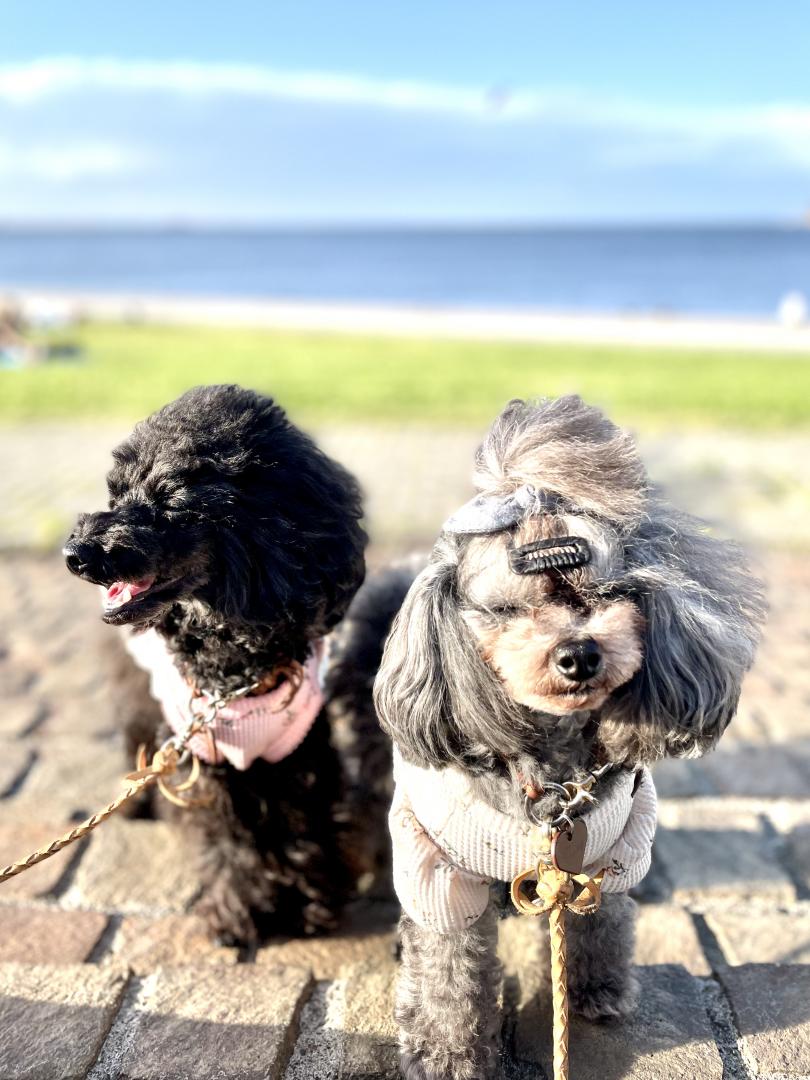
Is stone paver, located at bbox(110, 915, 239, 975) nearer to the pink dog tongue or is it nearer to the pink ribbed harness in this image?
the pink ribbed harness

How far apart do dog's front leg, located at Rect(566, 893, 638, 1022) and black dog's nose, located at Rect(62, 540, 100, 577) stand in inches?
54.7

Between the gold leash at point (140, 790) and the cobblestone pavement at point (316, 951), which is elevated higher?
the gold leash at point (140, 790)

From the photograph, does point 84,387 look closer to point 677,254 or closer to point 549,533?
point 549,533

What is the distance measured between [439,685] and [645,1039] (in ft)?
3.34

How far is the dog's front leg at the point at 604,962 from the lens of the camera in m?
2.27

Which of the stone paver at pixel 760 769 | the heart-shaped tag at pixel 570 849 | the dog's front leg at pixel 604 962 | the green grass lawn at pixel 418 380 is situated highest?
the heart-shaped tag at pixel 570 849

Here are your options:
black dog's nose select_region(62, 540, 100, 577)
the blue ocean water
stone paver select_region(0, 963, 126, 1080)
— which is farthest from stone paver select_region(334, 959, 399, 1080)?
the blue ocean water

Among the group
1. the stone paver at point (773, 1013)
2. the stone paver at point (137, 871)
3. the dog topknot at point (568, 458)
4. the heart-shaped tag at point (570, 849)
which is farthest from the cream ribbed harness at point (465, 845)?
the stone paver at point (137, 871)

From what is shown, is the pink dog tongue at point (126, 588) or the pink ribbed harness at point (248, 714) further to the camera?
the pink ribbed harness at point (248, 714)

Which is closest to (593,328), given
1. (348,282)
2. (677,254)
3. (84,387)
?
(84,387)

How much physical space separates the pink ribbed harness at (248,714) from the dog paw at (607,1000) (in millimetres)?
948

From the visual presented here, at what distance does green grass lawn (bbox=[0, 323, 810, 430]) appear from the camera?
10.1 m

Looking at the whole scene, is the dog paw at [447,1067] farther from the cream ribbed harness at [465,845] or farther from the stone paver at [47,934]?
the stone paver at [47,934]

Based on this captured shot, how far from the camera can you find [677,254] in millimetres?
85125
